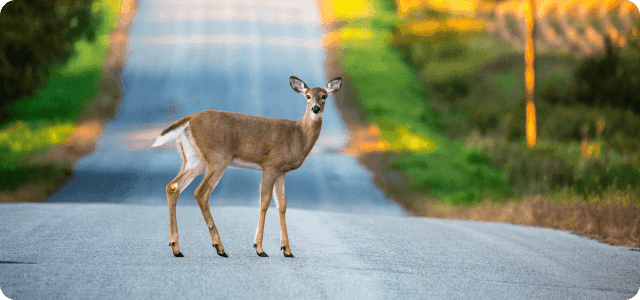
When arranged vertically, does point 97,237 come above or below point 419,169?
above

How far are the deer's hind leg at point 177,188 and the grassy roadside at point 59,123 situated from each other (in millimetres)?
10124

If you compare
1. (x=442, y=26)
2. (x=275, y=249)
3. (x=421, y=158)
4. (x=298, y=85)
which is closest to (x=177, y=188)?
(x=275, y=249)

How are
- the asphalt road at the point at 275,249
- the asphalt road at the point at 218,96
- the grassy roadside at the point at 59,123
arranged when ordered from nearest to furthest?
the asphalt road at the point at 275,249, the grassy roadside at the point at 59,123, the asphalt road at the point at 218,96

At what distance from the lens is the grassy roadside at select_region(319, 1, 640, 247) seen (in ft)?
43.9

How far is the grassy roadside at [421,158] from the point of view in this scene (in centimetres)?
1338

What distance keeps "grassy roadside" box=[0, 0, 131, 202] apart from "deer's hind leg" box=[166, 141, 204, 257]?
10124 millimetres

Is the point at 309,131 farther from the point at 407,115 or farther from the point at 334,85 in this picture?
the point at 407,115

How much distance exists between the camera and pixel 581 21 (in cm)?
3033

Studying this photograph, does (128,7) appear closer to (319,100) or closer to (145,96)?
(145,96)

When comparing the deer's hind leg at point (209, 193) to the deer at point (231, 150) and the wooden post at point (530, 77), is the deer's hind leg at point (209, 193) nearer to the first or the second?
the deer at point (231, 150)

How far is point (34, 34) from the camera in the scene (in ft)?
53.6

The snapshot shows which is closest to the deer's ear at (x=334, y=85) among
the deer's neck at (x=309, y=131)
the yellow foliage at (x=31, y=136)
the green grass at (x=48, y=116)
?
the deer's neck at (x=309, y=131)

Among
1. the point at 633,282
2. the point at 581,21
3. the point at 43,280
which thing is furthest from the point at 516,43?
the point at 43,280

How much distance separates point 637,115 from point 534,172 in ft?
31.9
